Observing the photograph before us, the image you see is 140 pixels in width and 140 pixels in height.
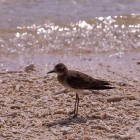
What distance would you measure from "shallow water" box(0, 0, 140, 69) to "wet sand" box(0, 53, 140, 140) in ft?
3.44

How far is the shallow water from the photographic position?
36.5 feet

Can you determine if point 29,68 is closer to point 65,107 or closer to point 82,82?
point 65,107

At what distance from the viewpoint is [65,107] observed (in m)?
8.01

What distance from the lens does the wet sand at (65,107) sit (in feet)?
23.2

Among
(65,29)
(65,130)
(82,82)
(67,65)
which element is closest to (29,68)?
(67,65)

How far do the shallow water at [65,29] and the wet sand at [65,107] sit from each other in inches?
41.3

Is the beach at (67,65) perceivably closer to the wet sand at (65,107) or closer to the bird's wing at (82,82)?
the wet sand at (65,107)

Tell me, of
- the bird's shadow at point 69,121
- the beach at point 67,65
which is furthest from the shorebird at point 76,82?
the beach at point 67,65

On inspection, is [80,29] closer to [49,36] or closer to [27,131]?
[49,36]

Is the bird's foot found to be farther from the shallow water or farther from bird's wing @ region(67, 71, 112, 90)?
the shallow water

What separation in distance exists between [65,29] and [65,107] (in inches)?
175

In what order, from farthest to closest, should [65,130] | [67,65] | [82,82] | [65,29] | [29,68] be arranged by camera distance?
[65,29] < [67,65] < [29,68] < [82,82] < [65,130]

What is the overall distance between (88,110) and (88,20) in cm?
512

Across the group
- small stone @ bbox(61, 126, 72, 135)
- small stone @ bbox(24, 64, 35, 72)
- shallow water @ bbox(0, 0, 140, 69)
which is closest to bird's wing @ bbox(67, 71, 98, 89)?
small stone @ bbox(61, 126, 72, 135)
